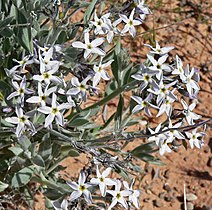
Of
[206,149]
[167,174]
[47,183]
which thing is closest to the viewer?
[47,183]

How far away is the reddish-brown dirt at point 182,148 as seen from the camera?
9.59 feet

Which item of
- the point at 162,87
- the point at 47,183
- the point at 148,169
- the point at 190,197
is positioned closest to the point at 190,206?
the point at 190,197

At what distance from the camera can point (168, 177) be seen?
2992mm

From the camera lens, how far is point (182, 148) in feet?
10.1

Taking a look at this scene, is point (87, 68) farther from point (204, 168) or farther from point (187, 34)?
point (187, 34)

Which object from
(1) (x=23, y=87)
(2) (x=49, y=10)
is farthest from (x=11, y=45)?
(1) (x=23, y=87)

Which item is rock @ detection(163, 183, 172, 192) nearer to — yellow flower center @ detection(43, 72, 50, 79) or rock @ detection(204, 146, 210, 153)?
rock @ detection(204, 146, 210, 153)

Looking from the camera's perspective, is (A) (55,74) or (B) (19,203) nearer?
(A) (55,74)

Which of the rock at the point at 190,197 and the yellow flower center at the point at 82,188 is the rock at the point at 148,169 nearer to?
the rock at the point at 190,197

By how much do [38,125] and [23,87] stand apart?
16cm

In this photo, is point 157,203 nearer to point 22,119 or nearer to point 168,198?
point 168,198

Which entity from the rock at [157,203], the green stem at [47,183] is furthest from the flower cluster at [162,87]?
the rock at [157,203]

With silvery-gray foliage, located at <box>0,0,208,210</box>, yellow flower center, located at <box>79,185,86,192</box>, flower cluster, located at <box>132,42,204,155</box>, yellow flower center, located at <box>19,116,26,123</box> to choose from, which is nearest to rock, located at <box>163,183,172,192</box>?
silvery-gray foliage, located at <box>0,0,208,210</box>

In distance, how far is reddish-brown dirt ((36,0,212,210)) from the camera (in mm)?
2924
